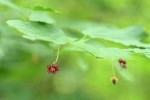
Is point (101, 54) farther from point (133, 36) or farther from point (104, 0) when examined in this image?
point (104, 0)

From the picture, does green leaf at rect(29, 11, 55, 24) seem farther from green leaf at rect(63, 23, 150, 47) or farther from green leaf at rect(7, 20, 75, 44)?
green leaf at rect(63, 23, 150, 47)

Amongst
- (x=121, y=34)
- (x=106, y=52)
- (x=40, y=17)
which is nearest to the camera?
(x=106, y=52)

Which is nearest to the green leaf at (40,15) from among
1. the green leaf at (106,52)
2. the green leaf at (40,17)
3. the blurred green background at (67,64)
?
the green leaf at (40,17)

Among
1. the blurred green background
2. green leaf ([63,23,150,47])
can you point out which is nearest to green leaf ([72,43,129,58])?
the blurred green background

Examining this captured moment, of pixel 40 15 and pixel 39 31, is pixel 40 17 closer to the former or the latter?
pixel 40 15

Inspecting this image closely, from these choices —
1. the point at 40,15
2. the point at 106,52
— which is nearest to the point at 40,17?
the point at 40,15
